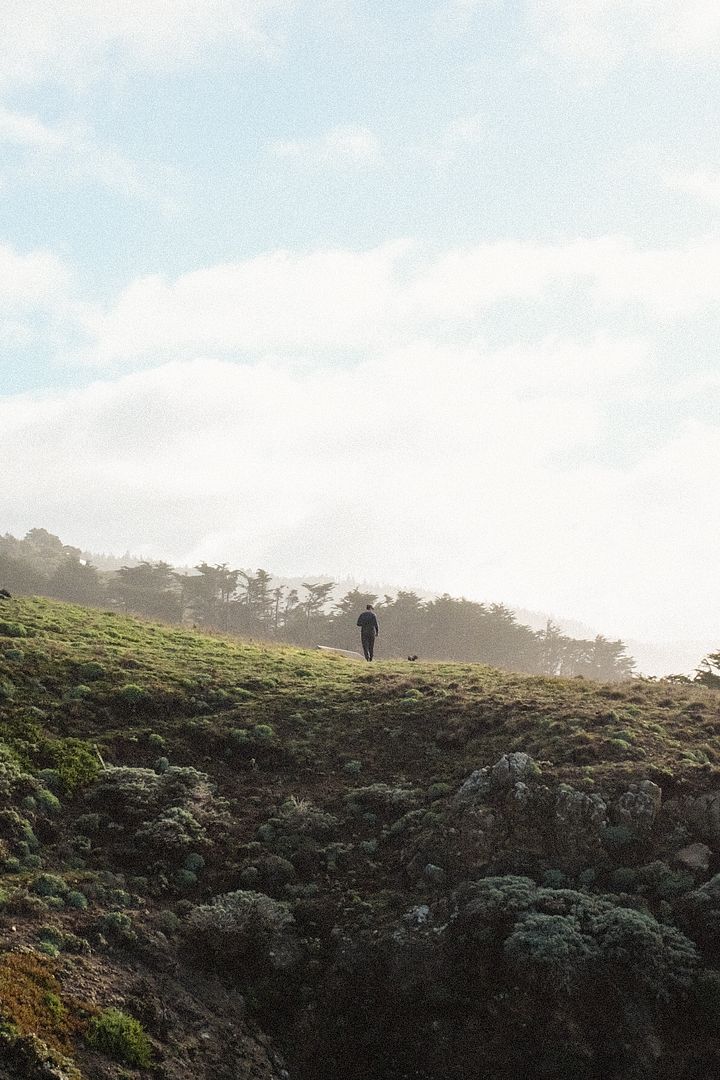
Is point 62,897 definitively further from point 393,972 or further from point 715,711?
point 715,711

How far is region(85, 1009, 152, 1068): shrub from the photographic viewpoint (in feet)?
33.9

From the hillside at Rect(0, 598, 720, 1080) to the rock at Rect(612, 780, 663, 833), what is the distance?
4 cm

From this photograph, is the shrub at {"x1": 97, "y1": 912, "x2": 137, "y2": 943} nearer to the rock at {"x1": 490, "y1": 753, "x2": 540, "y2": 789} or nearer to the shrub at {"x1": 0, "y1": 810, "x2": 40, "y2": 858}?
the shrub at {"x1": 0, "y1": 810, "x2": 40, "y2": 858}

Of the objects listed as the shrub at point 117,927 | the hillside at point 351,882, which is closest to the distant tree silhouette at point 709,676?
the hillside at point 351,882

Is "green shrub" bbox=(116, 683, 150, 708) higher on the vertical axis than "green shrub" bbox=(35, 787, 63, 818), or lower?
higher

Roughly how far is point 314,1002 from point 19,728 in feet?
29.7

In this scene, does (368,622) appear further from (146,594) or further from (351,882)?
(146,594)

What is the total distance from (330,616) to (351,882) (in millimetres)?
67489

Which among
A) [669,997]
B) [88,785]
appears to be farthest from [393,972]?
[88,785]

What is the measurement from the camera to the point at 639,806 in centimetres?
1560

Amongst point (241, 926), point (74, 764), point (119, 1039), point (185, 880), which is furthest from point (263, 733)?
point (119, 1039)

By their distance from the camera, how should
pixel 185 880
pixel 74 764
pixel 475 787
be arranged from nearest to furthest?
pixel 185 880, pixel 475 787, pixel 74 764

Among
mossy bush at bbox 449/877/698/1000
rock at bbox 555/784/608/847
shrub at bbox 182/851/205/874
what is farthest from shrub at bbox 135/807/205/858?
rock at bbox 555/784/608/847

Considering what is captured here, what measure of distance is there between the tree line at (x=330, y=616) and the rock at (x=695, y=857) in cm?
5992
